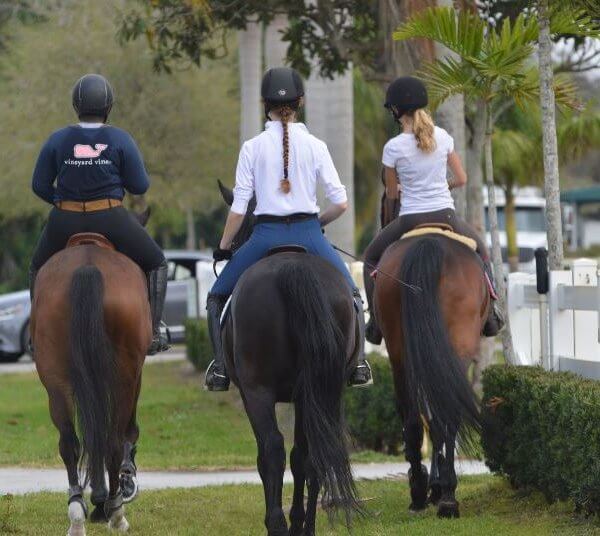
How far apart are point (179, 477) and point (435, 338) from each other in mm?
3891

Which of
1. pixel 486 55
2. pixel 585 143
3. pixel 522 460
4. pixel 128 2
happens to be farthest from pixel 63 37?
pixel 522 460

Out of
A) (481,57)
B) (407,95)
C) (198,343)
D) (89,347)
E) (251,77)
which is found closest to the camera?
(89,347)

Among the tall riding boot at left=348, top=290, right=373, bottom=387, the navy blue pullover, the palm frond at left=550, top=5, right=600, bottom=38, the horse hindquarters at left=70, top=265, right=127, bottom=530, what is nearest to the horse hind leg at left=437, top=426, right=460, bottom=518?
the tall riding boot at left=348, top=290, right=373, bottom=387

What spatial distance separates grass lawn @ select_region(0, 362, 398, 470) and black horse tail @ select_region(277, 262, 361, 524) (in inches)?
185

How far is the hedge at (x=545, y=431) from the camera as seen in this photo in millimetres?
8086

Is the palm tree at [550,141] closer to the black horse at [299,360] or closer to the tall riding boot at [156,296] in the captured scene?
the tall riding boot at [156,296]

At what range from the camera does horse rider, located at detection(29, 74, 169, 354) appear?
9234mm

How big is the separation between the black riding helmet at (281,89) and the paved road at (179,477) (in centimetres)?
391

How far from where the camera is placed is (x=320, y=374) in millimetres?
7789

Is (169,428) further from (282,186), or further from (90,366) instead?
(282,186)

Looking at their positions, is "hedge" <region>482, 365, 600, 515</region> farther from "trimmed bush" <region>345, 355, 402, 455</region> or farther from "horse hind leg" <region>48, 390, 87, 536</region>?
"trimmed bush" <region>345, 355, 402, 455</region>

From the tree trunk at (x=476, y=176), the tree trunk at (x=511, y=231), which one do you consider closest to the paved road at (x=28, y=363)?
the tree trunk at (x=511, y=231)

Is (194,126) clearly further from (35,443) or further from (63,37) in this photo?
(35,443)

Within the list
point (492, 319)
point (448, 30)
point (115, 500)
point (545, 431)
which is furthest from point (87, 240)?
point (448, 30)
